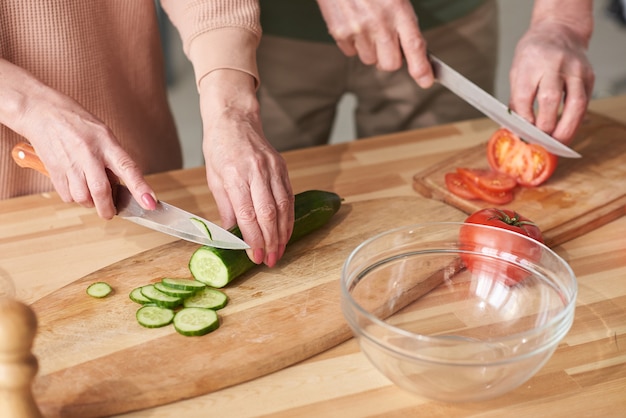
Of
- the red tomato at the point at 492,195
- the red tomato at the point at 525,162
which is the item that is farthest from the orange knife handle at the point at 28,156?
the red tomato at the point at 525,162

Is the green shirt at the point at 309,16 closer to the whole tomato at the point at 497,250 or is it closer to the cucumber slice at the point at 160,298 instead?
the whole tomato at the point at 497,250

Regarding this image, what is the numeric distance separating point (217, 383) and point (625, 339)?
76cm

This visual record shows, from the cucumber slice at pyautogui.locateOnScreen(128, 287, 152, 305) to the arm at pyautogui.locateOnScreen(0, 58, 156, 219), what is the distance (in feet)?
0.55

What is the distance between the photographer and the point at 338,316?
59.2 inches

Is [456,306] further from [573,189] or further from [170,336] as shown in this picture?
[573,189]

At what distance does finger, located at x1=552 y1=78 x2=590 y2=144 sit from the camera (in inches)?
79.2

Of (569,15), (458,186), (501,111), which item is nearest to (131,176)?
(458,186)

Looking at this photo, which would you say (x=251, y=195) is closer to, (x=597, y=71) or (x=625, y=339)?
(x=625, y=339)

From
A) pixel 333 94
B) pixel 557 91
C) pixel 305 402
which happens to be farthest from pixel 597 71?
pixel 305 402

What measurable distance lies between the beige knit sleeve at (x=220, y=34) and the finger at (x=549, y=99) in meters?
0.72

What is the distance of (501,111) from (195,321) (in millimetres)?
1008

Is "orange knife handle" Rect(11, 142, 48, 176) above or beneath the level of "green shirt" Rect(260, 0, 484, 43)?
above

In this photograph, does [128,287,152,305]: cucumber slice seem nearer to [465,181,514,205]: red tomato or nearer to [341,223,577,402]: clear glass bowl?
[341,223,577,402]: clear glass bowl

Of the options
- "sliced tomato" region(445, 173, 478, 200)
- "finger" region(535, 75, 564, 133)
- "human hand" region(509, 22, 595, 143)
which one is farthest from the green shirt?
"sliced tomato" region(445, 173, 478, 200)
